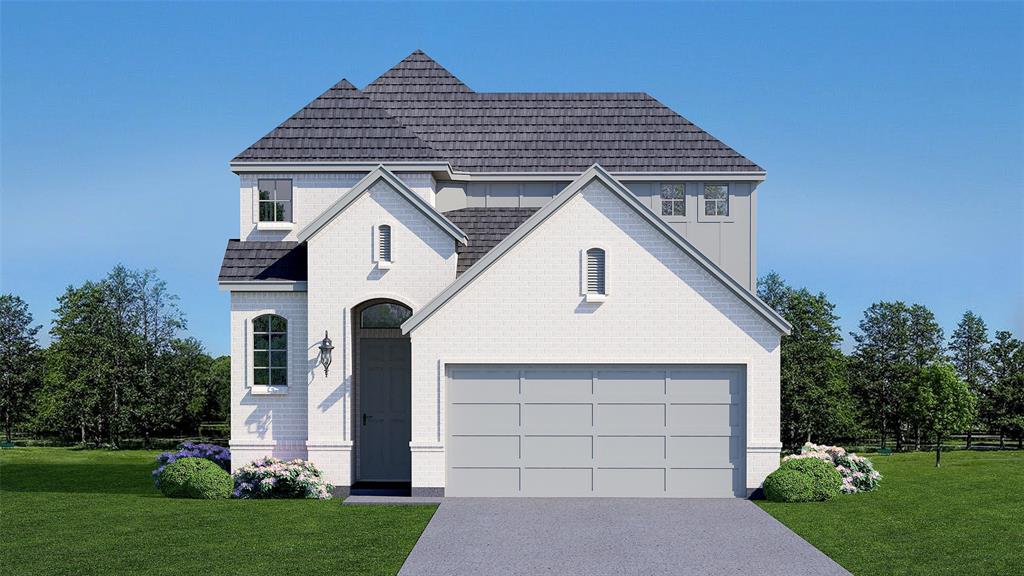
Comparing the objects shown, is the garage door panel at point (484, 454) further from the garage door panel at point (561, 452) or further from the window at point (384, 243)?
the window at point (384, 243)

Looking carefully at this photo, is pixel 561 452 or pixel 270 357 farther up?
pixel 270 357

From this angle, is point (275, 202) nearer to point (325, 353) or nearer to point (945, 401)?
point (325, 353)

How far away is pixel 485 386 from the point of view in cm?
1852

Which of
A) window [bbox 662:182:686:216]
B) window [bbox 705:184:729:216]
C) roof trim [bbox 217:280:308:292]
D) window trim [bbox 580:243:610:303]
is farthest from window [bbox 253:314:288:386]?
window [bbox 705:184:729:216]

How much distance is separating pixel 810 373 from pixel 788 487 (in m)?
27.6

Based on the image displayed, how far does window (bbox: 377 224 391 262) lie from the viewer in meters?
19.2

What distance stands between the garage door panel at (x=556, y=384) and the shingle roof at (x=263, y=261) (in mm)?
5427

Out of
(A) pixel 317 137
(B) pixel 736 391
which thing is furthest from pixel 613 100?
(B) pixel 736 391

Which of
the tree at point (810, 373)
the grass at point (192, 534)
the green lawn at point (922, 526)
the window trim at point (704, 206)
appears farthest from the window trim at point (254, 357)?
the tree at point (810, 373)

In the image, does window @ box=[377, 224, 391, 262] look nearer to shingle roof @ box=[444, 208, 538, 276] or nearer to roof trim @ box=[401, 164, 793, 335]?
shingle roof @ box=[444, 208, 538, 276]

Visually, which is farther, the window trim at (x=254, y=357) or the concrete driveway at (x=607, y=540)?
the window trim at (x=254, y=357)

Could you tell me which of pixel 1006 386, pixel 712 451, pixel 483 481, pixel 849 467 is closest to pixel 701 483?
pixel 712 451

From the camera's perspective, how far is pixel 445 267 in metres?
19.3

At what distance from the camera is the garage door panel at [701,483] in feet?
60.4
